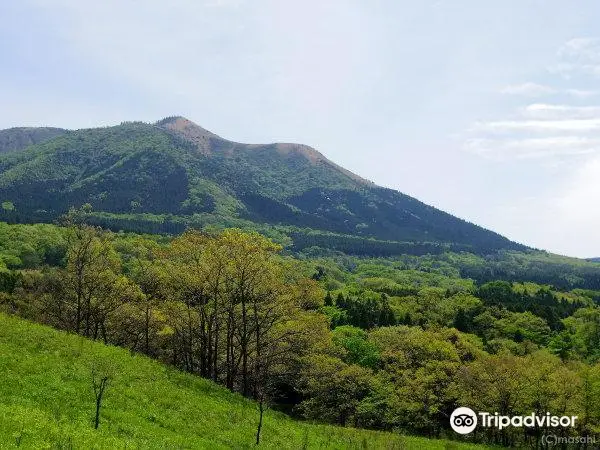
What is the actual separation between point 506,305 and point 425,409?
10235 cm

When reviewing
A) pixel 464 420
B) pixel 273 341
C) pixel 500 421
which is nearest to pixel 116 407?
pixel 273 341

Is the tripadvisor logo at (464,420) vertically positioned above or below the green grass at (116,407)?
below

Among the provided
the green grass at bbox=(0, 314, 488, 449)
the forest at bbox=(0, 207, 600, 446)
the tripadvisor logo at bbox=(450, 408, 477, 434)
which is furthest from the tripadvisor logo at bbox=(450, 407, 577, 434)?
the green grass at bbox=(0, 314, 488, 449)

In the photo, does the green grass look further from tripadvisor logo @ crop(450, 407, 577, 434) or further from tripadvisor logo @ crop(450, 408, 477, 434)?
tripadvisor logo @ crop(450, 407, 577, 434)

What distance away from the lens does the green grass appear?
74.2 feet

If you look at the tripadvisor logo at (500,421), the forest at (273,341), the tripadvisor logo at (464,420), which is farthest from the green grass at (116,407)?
the tripadvisor logo at (500,421)

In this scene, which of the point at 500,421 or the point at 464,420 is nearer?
the point at 500,421

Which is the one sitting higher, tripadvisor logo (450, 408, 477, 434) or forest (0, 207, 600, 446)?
forest (0, 207, 600, 446)

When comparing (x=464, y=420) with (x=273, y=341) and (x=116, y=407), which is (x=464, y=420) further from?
(x=116, y=407)

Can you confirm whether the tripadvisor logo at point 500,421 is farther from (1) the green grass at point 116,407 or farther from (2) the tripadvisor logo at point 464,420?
(1) the green grass at point 116,407

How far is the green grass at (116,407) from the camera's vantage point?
74.2 ft

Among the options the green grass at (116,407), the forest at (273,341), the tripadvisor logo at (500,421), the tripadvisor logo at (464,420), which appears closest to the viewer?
the green grass at (116,407)

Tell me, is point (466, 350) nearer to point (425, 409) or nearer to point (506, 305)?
point (425, 409)

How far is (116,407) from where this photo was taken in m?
29.5
